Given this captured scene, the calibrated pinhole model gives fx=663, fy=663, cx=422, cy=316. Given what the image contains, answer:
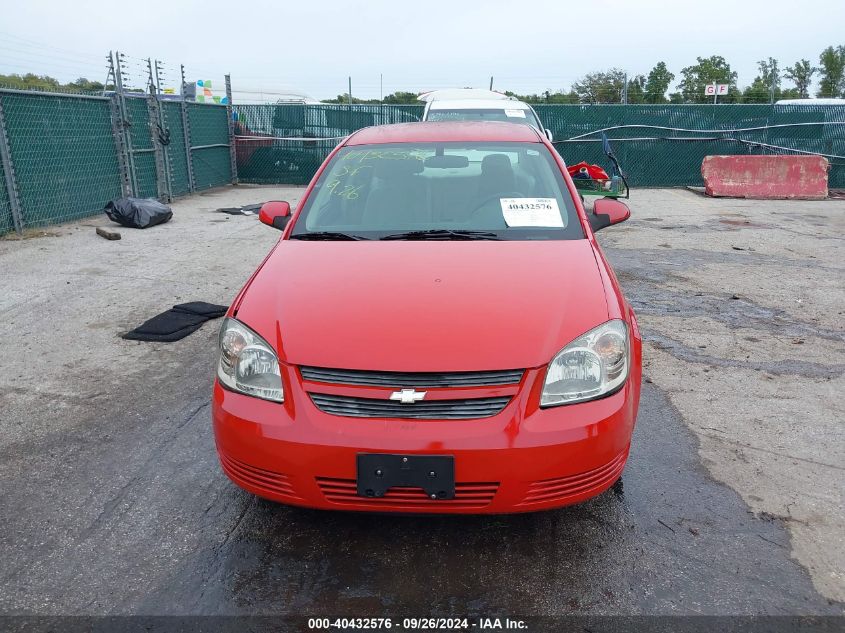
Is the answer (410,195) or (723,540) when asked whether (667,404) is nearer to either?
(723,540)

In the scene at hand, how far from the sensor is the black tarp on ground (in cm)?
527

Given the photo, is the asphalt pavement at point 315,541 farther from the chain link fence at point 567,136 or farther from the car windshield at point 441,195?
the chain link fence at point 567,136

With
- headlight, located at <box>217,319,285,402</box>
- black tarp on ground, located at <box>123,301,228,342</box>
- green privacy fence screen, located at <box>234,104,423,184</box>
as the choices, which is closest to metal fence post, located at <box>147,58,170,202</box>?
green privacy fence screen, located at <box>234,104,423,184</box>

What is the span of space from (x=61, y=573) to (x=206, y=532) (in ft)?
1.77

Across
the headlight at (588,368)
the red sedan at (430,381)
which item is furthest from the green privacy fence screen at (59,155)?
the headlight at (588,368)

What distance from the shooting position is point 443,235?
3416mm

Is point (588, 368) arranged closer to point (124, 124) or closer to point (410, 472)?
point (410, 472)

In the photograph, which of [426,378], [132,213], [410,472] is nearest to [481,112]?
[132,213]

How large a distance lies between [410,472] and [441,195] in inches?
74.2

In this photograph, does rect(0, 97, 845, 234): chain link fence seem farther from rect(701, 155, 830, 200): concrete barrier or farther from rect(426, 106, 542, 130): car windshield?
rect(426, 106, 542, 130): car windshield

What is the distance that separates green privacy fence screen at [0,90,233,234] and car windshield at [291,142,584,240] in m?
7.39

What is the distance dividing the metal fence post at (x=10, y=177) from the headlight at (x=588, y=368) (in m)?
9.20

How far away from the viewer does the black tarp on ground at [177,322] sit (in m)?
5.27

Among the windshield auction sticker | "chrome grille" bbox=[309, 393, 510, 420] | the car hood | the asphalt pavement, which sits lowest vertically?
the asphalt pavement
